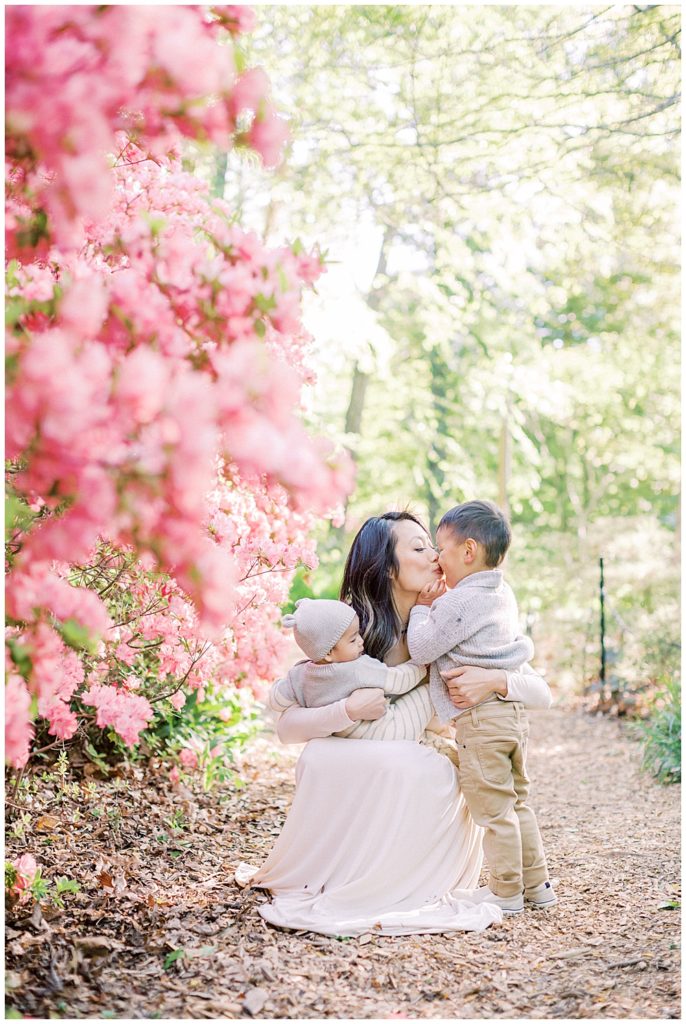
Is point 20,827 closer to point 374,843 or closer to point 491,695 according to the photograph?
point 374,843

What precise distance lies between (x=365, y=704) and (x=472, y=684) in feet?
1.23

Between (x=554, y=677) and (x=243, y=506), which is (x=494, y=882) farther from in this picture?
(x=554, y=677)

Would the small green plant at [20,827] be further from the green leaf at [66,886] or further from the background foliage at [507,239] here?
the background foliage at [507,239]

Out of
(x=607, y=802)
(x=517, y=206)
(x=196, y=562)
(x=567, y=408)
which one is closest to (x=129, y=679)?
(x=196, y=562)

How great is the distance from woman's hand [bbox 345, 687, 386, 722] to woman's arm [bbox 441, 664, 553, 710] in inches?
10.1

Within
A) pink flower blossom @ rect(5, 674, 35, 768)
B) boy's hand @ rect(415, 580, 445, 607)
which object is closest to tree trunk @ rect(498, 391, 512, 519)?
boy's hand @ rect(415, 580, 445, 607)

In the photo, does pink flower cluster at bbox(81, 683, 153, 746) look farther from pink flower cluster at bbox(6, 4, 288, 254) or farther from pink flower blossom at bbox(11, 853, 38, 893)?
pink flower cluster at bbox(6, 4, 288, 254)

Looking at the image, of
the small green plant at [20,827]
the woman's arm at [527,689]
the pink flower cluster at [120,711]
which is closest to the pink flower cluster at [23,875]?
the pink flower cluster at [120,711]

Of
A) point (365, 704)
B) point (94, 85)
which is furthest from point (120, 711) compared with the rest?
point (94, 85)

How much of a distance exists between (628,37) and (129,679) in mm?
5055

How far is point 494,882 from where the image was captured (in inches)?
132

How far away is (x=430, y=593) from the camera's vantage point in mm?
3572

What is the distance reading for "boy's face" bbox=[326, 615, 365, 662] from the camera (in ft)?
10.9

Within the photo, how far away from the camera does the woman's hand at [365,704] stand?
10.7 feet
